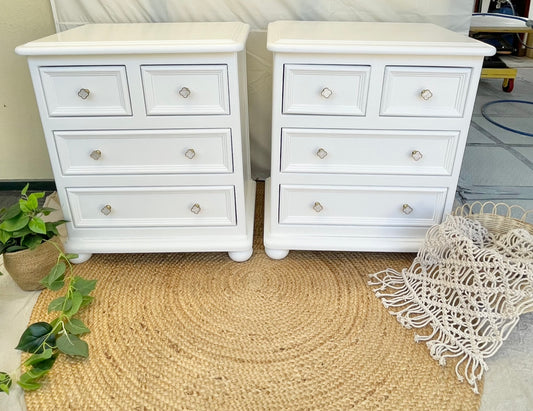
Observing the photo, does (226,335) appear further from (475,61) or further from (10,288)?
(475,61)

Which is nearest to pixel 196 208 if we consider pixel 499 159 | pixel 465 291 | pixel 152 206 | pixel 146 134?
pixel 152 206

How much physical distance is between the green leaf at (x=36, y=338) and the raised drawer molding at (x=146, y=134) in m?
0.32

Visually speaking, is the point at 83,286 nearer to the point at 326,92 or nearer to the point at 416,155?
the point at 326,92

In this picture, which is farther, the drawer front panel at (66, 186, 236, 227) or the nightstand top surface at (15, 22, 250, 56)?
the drawer front panel at (66, 186, 236, 227)

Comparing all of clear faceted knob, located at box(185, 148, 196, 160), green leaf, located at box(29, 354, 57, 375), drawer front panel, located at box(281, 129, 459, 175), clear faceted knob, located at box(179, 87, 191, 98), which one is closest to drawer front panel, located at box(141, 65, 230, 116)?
A: clear faceted knob, located at box(179, 87, 191, 98)

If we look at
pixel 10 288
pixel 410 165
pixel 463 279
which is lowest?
pixel 10 288

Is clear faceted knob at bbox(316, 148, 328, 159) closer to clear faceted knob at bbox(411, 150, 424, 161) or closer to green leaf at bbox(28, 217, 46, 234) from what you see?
clear faceted knob at bbox(411, 150, 424, 161)

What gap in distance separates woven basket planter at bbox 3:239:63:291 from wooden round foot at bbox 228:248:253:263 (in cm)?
52

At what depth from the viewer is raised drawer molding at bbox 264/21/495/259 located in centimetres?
111

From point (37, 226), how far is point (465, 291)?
1.12 metres

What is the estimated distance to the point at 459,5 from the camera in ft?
5.01

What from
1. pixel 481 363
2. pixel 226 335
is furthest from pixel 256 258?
pixel 481 363

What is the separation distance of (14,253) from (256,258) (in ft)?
2.27

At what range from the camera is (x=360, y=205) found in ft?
4.29
